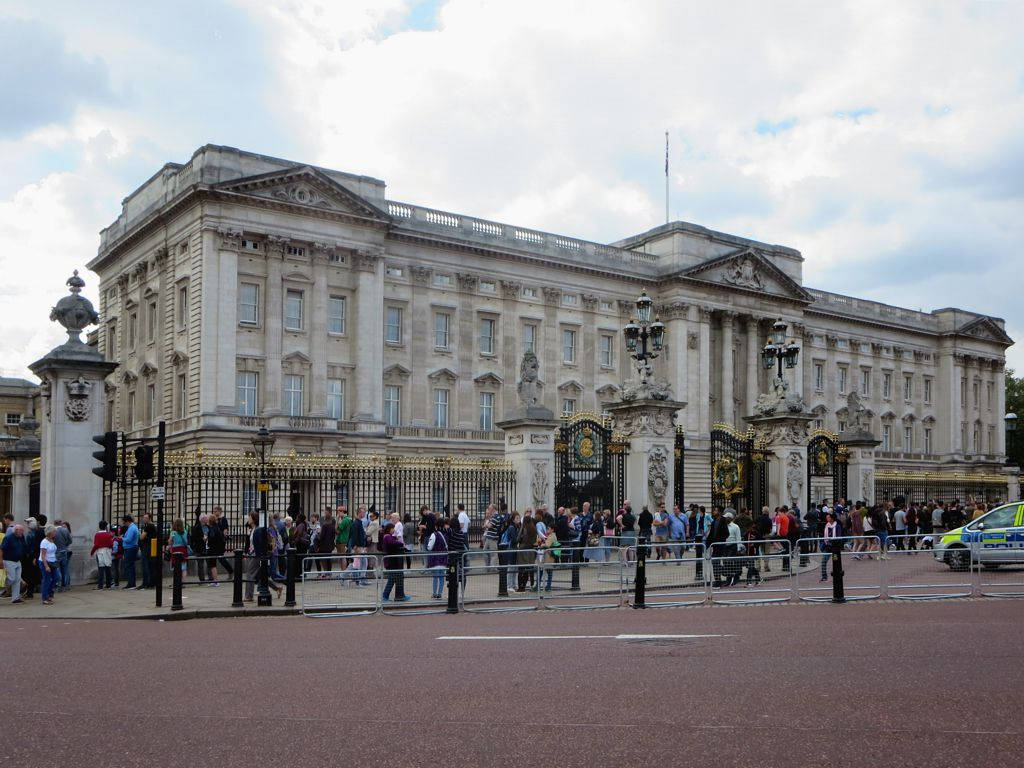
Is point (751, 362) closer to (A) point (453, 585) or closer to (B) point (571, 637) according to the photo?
(A) point (453, 585)

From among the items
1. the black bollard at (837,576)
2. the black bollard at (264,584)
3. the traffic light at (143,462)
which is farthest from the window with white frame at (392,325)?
the black bollard at (837,576)

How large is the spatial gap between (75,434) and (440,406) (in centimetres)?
3597

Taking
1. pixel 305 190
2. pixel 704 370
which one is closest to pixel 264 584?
pixel 305 190

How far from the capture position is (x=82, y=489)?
2327 cm

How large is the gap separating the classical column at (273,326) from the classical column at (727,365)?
1156 inches

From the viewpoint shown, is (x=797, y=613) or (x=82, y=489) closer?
(x=797, y=613)

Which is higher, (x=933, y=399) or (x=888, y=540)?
(x=933, y=399)

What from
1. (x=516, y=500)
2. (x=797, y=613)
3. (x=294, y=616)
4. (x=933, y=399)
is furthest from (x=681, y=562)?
(x=933, y=399)

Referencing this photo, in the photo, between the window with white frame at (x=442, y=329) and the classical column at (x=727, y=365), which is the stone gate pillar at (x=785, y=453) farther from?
the classical column at (x=727, y=365)

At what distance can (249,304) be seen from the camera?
167 ft

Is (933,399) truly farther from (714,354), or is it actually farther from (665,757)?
(665,757)

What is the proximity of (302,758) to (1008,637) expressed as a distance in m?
8.46

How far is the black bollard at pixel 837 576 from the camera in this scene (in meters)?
17.6

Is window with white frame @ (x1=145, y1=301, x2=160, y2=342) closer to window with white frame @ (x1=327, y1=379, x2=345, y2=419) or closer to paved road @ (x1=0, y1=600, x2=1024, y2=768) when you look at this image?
window with white frame @ (x1=327, y1=379, x2=345, y2=419)
